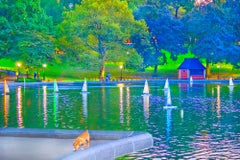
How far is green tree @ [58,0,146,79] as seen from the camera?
8931 centimetres

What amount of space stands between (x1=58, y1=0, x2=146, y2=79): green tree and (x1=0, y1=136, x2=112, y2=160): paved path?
6959cm

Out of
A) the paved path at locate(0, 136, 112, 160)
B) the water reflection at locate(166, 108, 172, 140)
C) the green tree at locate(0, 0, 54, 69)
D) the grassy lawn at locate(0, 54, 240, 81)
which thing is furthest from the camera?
the grassy lawn at locate(0, 54, 240, 81)

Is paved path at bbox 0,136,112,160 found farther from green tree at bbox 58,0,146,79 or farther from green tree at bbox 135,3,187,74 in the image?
green tree at bbox 135,3,187,74

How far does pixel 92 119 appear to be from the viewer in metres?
29.7

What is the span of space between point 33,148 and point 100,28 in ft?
241

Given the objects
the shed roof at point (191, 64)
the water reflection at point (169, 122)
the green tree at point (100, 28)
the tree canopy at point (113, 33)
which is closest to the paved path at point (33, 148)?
the water reflection at point (169, 122)

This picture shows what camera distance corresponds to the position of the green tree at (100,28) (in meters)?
89.3

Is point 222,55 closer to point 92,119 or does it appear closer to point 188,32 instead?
point 188,32

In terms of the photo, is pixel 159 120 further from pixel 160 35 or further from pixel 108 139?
pixel 160 35

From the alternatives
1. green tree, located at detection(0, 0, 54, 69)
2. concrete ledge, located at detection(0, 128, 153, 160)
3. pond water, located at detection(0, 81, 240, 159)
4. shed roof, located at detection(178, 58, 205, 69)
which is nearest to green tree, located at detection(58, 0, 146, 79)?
green tree, located at detection(0, 0, 54, 69)

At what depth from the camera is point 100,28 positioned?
297 feet

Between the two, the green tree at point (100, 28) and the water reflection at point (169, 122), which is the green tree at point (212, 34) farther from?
the water reflection at point (169, 122)

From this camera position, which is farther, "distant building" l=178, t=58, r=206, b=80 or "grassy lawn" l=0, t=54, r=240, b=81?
"distant building" l=178, t=58, r=206, b=80

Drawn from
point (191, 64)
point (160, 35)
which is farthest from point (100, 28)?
point (191, 64)
